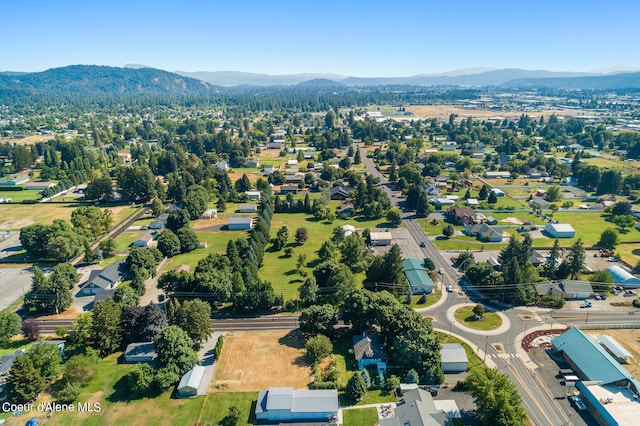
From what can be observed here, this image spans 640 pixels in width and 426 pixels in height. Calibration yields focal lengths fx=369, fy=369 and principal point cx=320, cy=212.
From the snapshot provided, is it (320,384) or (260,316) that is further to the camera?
(260,316)

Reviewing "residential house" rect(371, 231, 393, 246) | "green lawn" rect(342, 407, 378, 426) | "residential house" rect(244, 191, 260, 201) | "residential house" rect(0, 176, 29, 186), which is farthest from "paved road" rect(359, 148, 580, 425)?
"residential house" rect(0, 176, 29, 186)

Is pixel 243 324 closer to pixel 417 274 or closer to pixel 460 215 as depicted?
pixel 417 274

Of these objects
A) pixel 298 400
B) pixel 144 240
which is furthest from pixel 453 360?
pixel 144 240

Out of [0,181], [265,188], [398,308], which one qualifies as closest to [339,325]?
[398,308]

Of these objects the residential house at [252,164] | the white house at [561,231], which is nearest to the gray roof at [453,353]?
the white house at [561,231]

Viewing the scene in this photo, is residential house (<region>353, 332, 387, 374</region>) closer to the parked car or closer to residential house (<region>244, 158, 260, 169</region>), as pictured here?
the parked car

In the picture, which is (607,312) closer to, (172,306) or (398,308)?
(398,308)
